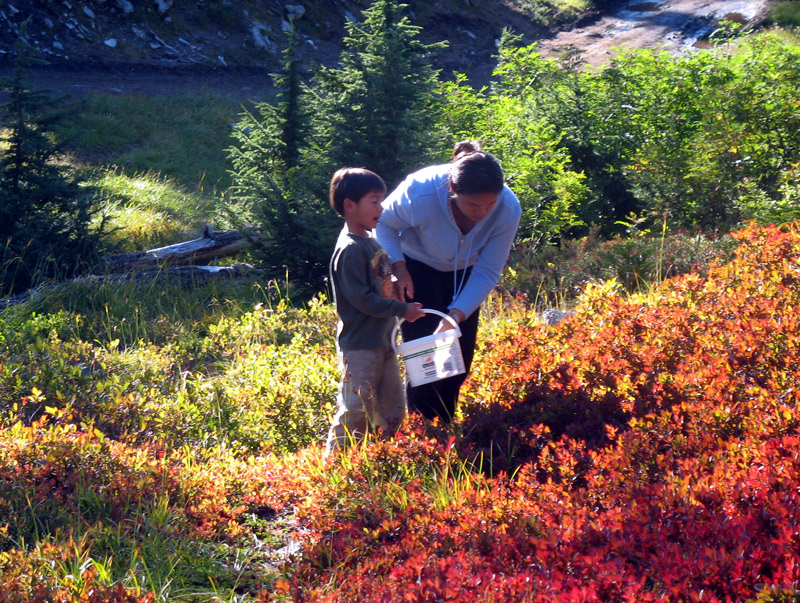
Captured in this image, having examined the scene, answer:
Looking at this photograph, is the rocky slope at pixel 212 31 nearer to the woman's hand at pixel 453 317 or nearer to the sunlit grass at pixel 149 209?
the sunlit grass at pixel 149 209

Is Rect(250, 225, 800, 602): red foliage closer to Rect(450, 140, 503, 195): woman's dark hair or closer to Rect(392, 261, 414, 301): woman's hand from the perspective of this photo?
Rect(392, 261, 414, 301): woman's hand

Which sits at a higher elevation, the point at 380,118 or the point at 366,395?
the point at 380,118

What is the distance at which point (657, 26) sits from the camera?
88.4 feet

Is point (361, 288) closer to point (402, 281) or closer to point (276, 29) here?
point (402, 281)

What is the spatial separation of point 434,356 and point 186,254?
6391mm

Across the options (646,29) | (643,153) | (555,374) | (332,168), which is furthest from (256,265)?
(646,29)

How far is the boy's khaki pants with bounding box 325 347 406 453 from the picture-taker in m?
3.80

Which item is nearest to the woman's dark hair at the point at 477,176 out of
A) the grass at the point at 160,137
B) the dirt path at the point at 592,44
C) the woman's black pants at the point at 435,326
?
the woman's black pants at the point at 435,326

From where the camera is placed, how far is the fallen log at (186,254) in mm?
8938

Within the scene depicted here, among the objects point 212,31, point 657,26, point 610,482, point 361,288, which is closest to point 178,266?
point 361,288

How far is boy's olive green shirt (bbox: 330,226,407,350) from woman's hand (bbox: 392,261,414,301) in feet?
0.21

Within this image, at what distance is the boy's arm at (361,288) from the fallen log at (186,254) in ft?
17.8

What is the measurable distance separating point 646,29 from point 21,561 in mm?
28022

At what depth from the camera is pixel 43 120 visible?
8.63 m
